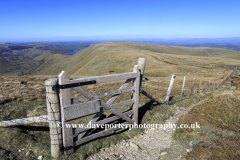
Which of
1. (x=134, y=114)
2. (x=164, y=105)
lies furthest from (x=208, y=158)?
(x=164, y=105)

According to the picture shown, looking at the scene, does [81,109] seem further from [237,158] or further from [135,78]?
[237,158]

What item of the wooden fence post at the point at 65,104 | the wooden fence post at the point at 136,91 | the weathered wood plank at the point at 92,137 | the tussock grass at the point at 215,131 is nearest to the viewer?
the tussock grass at the point at 215,131

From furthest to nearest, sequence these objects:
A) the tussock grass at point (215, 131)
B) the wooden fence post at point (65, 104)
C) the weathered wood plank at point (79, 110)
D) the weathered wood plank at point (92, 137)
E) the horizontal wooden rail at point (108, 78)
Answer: the weathered wood plank at point (92, 137), the horizontal wooden rail at point (108, 78), the weathered wood plank at point (79, 110), the wooden fence post at point (65, 104), the tussock grass at point (215, 131)

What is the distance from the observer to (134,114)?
6.96 m

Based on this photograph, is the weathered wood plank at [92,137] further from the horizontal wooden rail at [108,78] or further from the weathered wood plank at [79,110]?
the horizontal wooden rail at [108,78]

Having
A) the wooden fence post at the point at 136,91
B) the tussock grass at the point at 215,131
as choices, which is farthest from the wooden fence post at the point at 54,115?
the tussock grass at the point at 215,131

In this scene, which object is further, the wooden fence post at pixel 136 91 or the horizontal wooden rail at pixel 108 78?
the wooden fence post at pixel 136 91

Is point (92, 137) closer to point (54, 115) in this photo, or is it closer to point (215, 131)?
point (54, 115)

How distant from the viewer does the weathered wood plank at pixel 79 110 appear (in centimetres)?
463

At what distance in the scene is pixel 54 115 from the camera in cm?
464

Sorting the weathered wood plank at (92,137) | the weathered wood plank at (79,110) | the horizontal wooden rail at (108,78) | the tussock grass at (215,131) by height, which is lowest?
the weathered wood plank at (92,137)

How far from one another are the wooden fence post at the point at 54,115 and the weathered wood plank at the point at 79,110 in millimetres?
292

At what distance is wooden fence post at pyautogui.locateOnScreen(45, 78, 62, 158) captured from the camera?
14.5ft

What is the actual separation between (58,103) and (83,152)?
1952 mm
